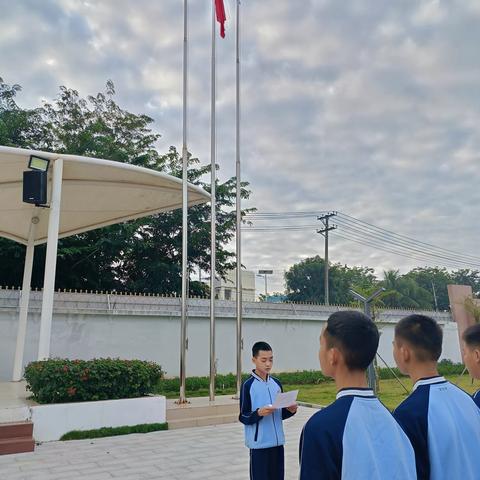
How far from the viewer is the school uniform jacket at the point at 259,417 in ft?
10.8

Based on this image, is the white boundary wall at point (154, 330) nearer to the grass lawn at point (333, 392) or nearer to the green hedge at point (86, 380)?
the grass lawn at point (333, 392)

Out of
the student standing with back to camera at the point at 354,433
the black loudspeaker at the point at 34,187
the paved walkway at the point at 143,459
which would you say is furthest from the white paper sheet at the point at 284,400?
the black loudspeaker at the point at 34,187

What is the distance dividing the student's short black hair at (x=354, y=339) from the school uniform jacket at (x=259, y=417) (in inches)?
77.5

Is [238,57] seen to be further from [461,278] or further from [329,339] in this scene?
[461,278]

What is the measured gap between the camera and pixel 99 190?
27.9 ft

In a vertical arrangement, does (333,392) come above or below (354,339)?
below

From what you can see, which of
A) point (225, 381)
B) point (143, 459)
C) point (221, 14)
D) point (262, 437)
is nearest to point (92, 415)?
point (143, 459)

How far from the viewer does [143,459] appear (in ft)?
17.2

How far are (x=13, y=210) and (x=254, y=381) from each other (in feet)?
23.6

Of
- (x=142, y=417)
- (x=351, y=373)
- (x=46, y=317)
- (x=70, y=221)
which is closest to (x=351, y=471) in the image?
(x=351, y=373)

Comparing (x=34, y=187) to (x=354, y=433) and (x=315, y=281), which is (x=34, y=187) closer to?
(x=354, y=433)

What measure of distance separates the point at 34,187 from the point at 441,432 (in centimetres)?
615

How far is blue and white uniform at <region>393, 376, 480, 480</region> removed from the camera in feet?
5.38

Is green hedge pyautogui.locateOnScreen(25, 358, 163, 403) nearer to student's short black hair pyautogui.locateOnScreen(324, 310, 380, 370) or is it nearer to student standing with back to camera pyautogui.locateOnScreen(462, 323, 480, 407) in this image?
student standing with back to camera pyautogui.locateOnScreen(462, 323, 480, 407)
